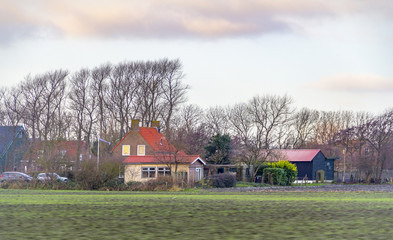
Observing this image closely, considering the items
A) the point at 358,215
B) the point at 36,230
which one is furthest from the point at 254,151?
the point at 36,230

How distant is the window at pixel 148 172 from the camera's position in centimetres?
5570

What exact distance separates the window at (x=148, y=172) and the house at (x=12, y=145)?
20.9m

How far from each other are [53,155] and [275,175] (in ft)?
81.8

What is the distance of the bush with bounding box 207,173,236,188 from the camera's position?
49.7 metres

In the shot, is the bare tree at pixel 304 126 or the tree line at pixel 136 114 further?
the bare tree at pixel 304 126

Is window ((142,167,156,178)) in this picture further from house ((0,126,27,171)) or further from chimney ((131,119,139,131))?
house ((0,126,27,171))

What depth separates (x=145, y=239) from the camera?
1029 cm

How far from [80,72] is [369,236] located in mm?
62595

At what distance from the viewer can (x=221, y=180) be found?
50156mm

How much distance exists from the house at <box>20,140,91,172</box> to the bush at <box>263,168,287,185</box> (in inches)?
776

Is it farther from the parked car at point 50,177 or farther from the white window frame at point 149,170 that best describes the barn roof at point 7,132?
the parked car at point 50,177

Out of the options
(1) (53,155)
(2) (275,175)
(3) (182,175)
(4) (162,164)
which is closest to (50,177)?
(1) (53,155)

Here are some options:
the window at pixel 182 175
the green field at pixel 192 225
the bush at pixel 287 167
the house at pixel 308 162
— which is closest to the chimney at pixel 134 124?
the window at pixel 182 175

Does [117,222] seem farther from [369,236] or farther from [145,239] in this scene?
[369,236]
